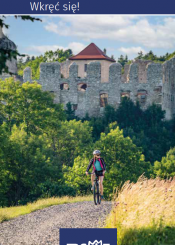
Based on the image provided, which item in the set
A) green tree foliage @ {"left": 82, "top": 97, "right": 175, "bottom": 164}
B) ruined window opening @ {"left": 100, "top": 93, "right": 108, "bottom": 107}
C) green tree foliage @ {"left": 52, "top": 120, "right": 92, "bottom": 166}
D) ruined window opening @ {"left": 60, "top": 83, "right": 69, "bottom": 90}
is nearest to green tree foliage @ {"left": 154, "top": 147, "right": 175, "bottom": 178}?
green tree foliage @ {"left": 82, "top": 97, "right": 175, "bottom": 164}

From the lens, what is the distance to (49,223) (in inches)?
488

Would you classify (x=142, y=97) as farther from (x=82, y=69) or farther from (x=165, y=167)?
(x=165, y=167)

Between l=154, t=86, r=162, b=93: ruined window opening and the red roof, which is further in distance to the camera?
the red roof

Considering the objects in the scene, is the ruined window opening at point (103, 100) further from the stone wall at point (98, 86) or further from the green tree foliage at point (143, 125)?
the green tree foliage at point (143, 125)

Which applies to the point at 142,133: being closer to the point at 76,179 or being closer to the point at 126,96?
the point at 126,96

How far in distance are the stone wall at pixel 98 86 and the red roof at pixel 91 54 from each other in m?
8.41

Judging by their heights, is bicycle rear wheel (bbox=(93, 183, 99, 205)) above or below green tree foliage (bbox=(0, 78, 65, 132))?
below

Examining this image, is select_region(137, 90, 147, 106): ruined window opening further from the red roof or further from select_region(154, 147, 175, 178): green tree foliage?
the red roof

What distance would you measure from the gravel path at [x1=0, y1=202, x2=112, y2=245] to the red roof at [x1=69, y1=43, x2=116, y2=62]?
4331 cm

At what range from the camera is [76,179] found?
32.7 metres

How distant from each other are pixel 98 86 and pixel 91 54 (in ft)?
35.0

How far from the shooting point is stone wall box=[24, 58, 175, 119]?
48.3 meters

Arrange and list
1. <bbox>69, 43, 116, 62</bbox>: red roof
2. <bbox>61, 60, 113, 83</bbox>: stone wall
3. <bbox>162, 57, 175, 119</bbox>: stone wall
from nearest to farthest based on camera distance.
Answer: <bbox>162, 57, 175, 119</bbox>: stone wall
<bbox>61, 60, 113, 83</bbox>: stone wall
<bbox>69, 43, 116, 62</bbox>: red roof

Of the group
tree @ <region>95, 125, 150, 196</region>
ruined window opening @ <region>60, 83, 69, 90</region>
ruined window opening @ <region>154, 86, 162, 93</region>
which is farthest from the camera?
ruined window opening @ <region>60, 83, 69, 90</region>
